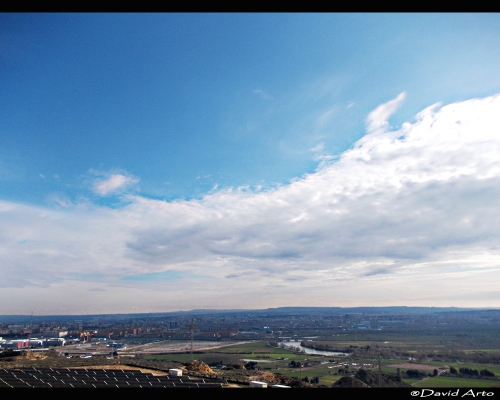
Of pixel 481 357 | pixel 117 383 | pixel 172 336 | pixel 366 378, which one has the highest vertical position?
pixel 117 383
